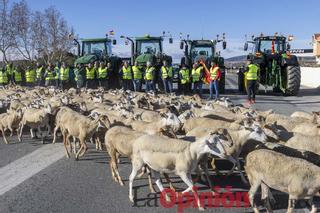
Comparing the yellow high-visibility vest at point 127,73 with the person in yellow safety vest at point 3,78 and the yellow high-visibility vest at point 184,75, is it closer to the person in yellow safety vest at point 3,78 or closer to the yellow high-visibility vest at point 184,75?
the yellow high-visibility vest at point 184,75

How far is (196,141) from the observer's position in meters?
7.14

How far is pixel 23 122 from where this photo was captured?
39.5ft

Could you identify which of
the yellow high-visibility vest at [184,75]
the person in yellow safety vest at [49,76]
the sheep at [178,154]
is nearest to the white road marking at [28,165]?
the sheep at [178,154]

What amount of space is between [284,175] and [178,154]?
1.62 m

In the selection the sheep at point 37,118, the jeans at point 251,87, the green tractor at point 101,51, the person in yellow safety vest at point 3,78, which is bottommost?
the sheep at point 37,118

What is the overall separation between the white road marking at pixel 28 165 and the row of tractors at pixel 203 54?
1355cm

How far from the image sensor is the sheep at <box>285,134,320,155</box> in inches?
320

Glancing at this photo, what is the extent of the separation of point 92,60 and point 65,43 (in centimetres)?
3313

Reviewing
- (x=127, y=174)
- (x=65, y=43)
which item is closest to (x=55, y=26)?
(x=65, y=43)

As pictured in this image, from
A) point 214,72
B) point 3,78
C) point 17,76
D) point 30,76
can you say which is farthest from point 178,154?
point 17,76

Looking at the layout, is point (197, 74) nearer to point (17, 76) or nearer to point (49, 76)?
point (49, 76)

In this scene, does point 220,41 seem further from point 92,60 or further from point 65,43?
point 65,43

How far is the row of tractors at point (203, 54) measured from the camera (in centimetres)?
2447

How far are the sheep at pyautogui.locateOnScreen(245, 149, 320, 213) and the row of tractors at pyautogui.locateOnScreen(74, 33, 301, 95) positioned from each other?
17.6 meters
